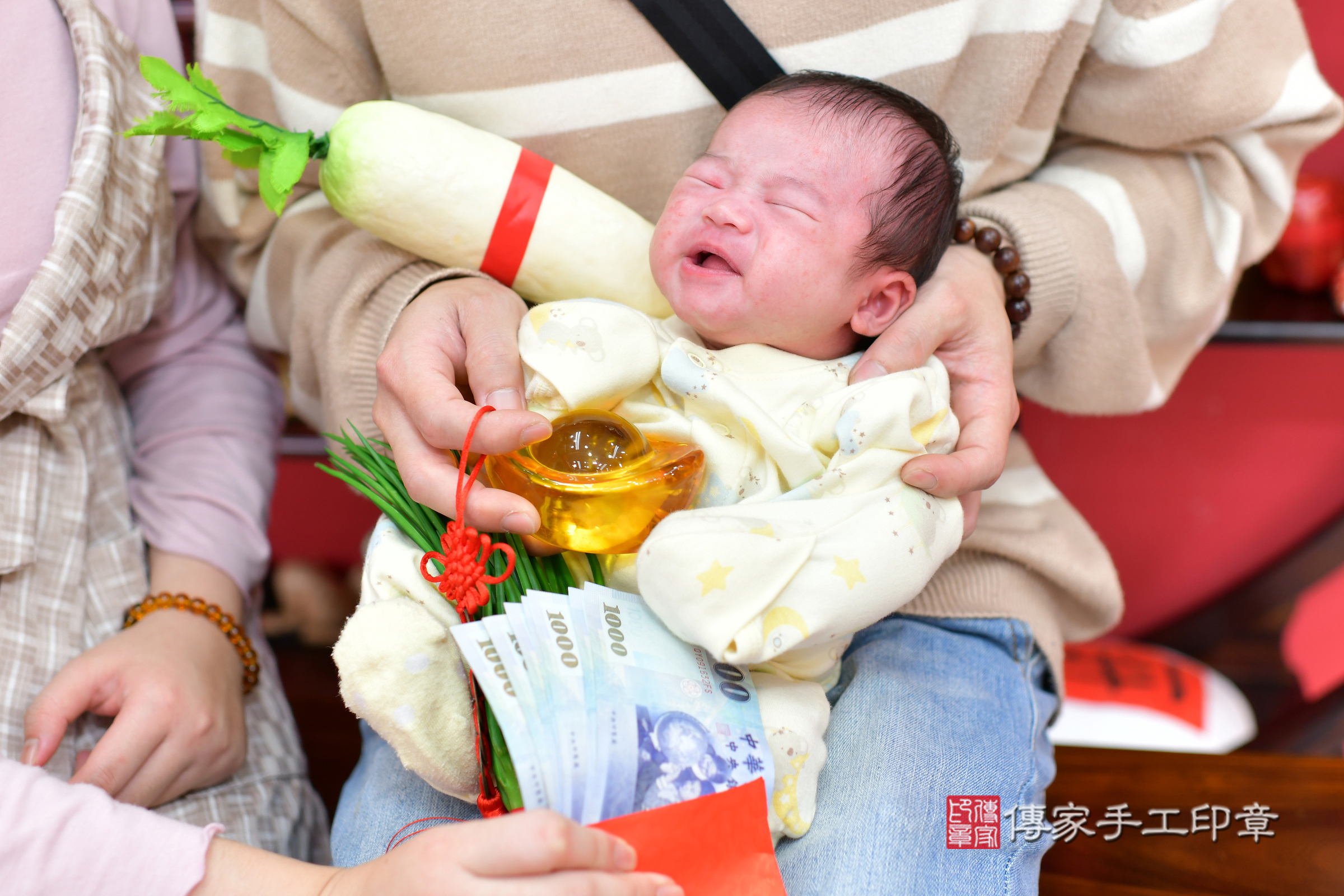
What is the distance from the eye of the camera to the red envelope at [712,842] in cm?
64

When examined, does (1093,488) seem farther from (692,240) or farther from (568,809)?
(568,809)

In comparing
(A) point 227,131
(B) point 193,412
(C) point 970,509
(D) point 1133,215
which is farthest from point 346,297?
(D) point 1133,215

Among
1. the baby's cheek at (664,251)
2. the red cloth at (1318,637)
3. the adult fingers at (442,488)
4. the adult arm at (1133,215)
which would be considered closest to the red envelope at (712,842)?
the adult fingers at (442,488)

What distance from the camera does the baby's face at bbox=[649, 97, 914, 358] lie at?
0.81 meters

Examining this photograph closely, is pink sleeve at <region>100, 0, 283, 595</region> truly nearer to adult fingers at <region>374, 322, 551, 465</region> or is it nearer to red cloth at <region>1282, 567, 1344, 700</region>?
adult fingers at <region>374, 322, 551, 465</region>

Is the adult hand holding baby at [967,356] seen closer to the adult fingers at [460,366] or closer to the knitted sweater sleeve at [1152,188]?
the knitted sweater sleeve at [1152,188]

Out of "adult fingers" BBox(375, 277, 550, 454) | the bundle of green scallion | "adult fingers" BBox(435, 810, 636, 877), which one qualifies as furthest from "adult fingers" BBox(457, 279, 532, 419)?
"adult fingers" BBox(435, 810, 636, 877)

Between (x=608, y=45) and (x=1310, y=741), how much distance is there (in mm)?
1525

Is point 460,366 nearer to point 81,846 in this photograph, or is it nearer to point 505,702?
point 505,702

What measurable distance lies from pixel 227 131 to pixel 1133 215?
896 mm

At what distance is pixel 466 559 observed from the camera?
687 millimetres

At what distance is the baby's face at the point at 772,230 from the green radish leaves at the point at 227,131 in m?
0.32

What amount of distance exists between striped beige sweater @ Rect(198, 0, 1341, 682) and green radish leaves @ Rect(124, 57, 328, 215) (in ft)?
0.40

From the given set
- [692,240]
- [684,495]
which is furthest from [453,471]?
[692,240]
